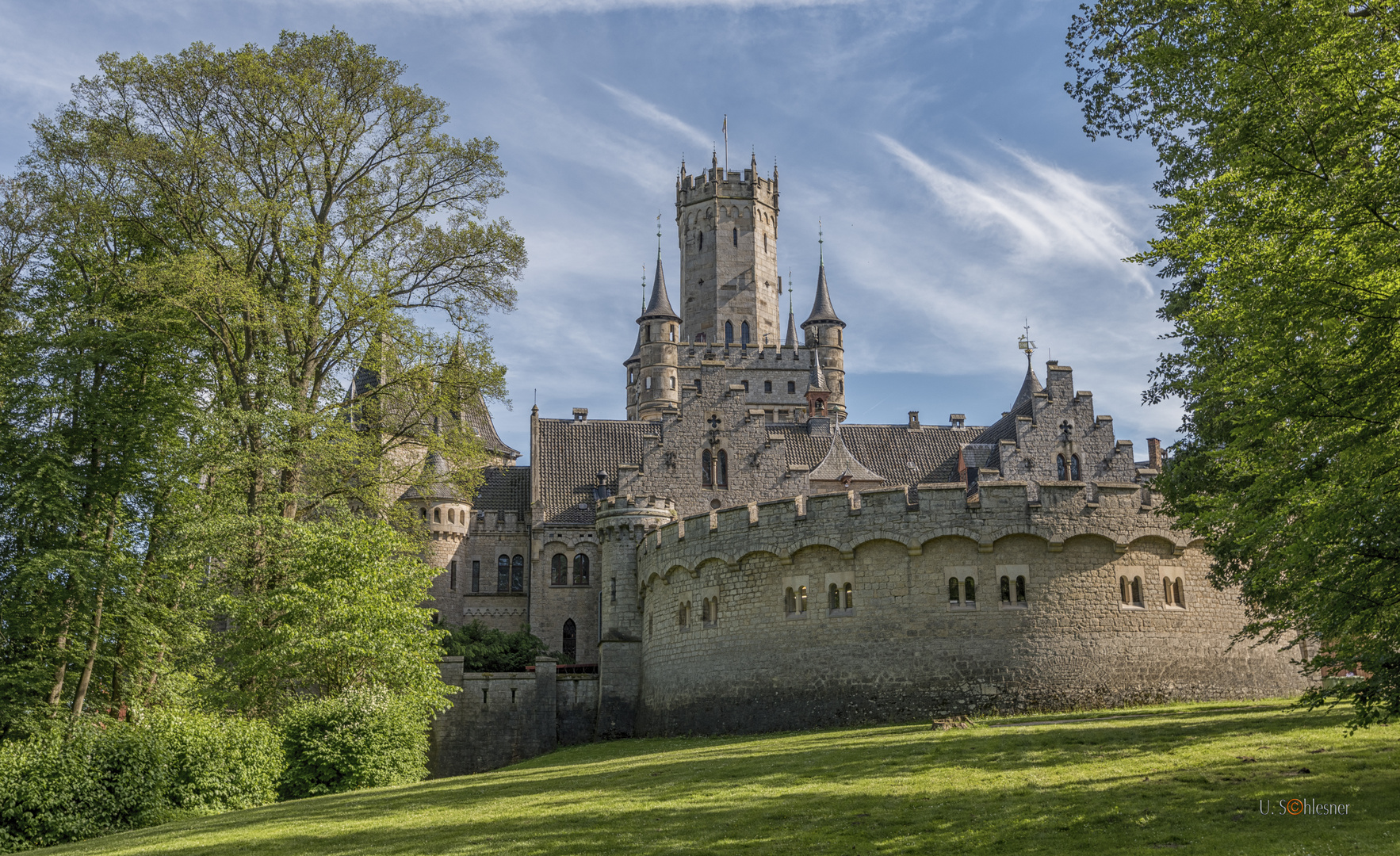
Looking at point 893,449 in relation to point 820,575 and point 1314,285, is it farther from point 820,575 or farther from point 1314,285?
point 1314,285

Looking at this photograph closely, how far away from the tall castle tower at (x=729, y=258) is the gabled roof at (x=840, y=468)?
2525 centimetres

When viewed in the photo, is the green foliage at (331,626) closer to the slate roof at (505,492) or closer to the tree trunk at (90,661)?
the tree trunk at (90,661)

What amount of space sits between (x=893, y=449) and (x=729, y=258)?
93.2 feet

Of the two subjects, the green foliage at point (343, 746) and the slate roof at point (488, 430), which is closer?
the green foliage at point (343, 746)

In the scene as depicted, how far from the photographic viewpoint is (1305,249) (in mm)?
15609

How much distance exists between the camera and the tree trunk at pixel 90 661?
2673 cm

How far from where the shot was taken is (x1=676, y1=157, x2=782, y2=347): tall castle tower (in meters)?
79.1

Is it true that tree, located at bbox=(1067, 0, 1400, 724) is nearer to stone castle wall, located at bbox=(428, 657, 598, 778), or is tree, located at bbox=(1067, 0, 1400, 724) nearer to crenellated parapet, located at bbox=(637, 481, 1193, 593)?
crenellated parapet, located at bbox=(637, 481, 1193, 593)

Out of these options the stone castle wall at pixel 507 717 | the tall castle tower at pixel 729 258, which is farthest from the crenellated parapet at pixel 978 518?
the tall castle tower at pixel 729 258

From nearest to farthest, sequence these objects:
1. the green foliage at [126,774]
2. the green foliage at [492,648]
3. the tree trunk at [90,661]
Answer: the green foliage at [126,774], the tree trunk at [90,661], the green foliage at [492,648]

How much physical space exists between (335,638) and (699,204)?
186ft

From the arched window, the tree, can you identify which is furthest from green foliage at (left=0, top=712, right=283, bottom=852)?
the arched window

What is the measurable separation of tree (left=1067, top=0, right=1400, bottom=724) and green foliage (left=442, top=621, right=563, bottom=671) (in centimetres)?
3094

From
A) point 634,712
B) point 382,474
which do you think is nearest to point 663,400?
point 634,712
